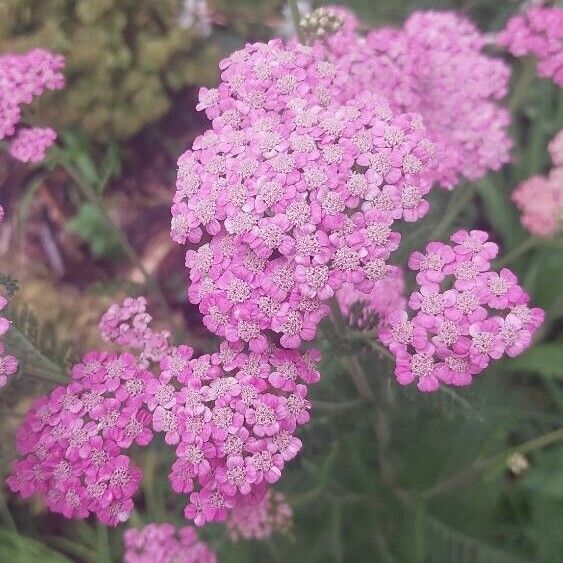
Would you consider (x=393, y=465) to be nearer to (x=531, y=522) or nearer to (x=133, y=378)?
(x=531, y=522)

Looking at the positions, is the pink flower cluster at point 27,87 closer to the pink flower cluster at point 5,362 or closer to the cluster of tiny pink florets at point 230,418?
the pink flower cluster at point 5,362

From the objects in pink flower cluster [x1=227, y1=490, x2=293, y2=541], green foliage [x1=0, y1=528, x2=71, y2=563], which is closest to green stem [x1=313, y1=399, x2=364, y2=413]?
pink flower cluster [x1=227, y1=490, x2=293, y2=541]

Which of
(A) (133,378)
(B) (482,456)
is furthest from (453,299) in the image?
(B) (482,456)

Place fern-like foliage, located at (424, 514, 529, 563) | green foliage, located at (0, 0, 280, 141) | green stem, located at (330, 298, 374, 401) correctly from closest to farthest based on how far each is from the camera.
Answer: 1. green stem, located at (330, 298, 374, 401)
2. fern-like foliage, located at (424, 514, 529, 563)
3. green foliage, located at (0, 0, 280, 141)

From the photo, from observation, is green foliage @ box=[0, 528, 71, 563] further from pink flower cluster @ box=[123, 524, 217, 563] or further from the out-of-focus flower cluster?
the out-of-focus flower cluster

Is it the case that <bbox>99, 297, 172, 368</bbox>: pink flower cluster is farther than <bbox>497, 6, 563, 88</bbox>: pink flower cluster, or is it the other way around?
<bbox>497, 6, 563, 88</bbox>: pink flower cluster

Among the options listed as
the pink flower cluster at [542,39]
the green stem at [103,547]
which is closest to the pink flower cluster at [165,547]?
the green stem at [103,547]

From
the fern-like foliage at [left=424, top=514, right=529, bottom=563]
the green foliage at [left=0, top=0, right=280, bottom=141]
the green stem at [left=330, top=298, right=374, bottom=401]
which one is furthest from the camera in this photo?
the green foliage at [left=0, top=0, right=280, bottom=141]
